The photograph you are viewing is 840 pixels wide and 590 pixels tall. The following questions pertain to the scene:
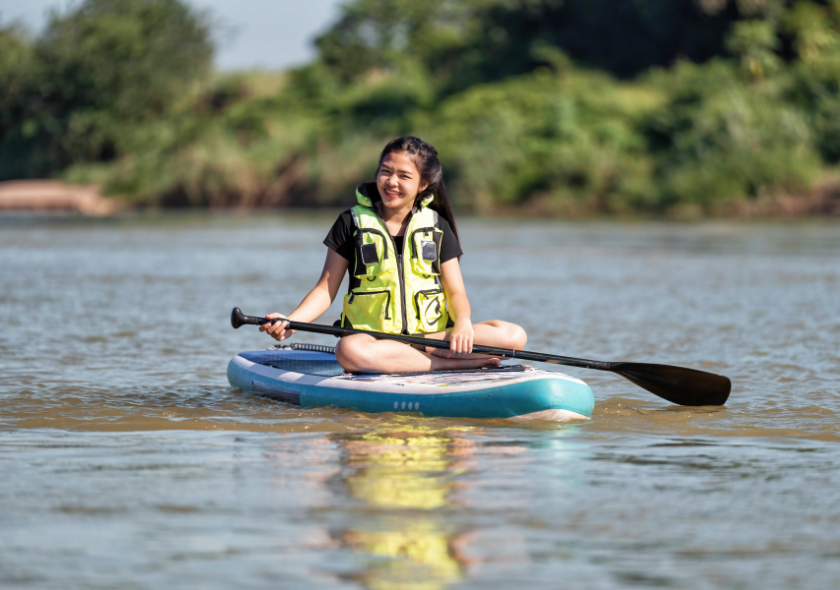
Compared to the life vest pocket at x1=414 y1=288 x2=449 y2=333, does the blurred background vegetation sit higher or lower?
higher

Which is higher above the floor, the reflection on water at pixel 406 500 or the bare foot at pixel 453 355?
the bare foot at pixel 453 355

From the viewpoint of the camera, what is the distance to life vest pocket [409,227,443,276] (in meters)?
5.70

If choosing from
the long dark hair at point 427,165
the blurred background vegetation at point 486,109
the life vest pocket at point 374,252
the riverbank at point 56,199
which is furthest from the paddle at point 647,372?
the riverbank at point 56,199

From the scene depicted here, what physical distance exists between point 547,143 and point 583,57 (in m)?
10.5

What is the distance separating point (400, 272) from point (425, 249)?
152 mm

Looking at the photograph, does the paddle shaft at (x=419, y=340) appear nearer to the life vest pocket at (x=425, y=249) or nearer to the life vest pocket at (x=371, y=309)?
the life vest pocket at (x=371, y=309)

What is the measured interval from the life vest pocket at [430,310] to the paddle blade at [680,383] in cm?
82

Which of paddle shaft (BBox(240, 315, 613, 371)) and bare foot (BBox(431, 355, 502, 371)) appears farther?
bare foot (BBox(431, 355, 502, 371))

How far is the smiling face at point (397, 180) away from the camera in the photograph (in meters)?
5.62


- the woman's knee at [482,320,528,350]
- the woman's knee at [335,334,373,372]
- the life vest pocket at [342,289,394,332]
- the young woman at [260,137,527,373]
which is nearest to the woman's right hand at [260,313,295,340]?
the young woman at [260,137,527,373]

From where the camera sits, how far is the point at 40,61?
40.7 metres

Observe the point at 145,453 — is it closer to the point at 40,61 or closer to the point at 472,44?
the point at 40,61

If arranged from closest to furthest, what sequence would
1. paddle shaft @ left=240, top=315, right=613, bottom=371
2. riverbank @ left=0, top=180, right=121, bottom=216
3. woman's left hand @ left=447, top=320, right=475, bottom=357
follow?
woman's left hand @ left=447, top=320, right=475, bottom=357, paddle shaft @ left=240, top=315, right=613, bottom=371, riverbank @ left=0, top=180, right=121, bottom=216

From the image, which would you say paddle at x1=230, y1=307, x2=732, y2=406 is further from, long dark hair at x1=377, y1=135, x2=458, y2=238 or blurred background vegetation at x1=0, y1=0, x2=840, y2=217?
blurred background vegetation at x1=0, y1=0, x2=840, y2=217
